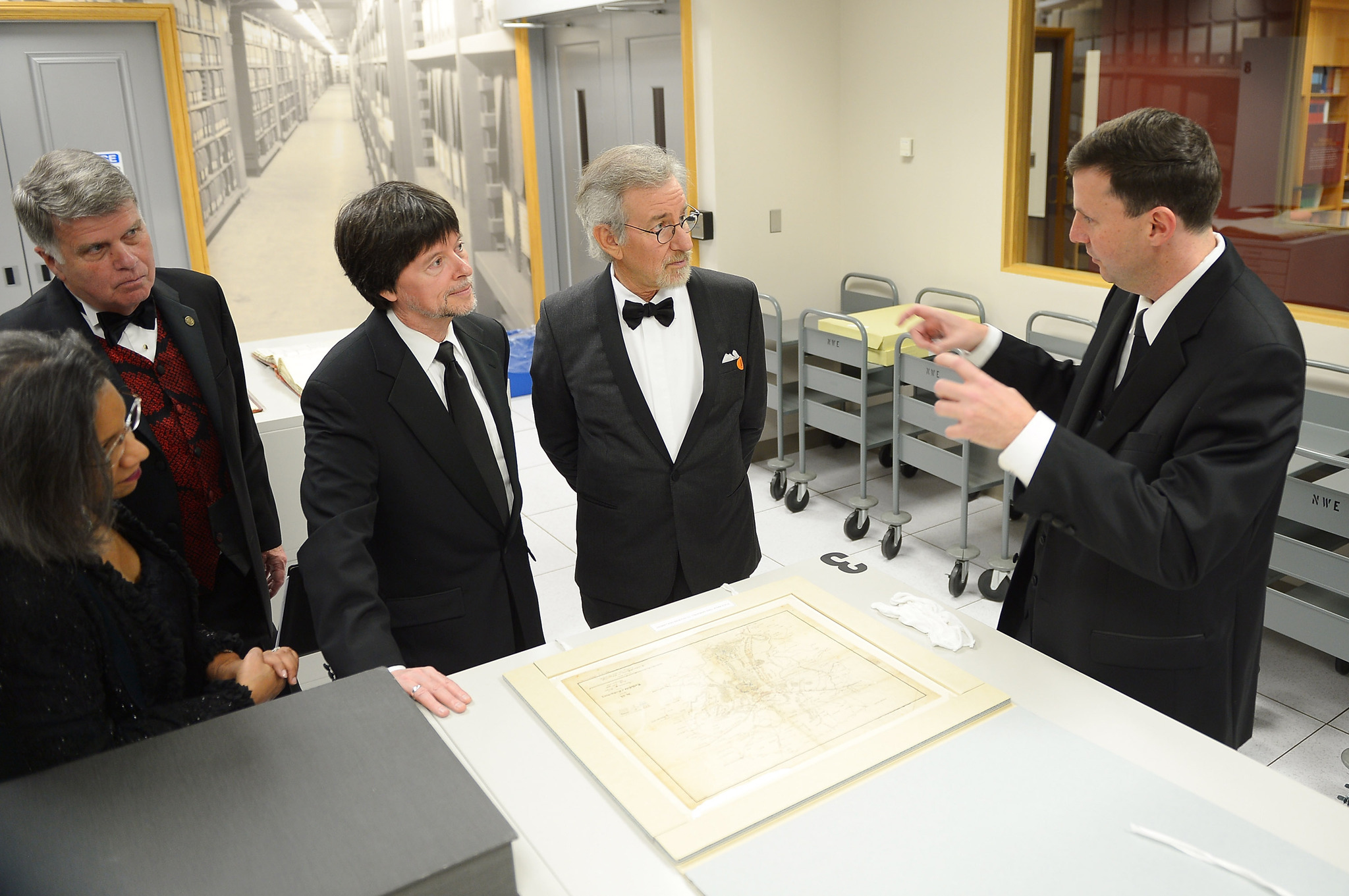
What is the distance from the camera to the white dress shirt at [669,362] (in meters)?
2.29

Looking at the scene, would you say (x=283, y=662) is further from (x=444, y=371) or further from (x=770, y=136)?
(x=770, y=136)

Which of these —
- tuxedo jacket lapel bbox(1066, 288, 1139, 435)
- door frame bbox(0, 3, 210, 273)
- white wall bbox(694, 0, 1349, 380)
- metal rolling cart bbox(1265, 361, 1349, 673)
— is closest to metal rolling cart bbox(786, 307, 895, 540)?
white wall bbox(694, 0, 1349, 380)

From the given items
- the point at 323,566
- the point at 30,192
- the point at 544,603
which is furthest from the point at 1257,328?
the point at 544,603

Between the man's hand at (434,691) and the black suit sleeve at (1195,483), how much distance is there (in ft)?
3.05

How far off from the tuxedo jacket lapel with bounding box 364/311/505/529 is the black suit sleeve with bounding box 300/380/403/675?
9 centimetres

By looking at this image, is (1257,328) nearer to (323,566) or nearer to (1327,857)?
(1327,857)

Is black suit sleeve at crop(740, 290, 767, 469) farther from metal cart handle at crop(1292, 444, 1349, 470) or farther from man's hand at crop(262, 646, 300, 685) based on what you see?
metal cart handle at crop(1292, 444, 1349, 470)

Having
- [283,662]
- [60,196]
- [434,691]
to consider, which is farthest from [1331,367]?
[60,196]

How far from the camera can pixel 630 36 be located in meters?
5.76

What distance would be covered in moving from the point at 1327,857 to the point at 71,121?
263 inches

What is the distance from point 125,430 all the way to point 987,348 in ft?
5.13

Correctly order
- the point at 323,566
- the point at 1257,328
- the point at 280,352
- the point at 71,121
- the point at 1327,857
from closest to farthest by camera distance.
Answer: the point at 1327,857
the point at 1257,328
the point at 323,566
the point at 280,352
the point at 71,121

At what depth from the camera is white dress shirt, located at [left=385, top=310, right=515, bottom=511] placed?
1.92 m

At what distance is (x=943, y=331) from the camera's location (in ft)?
6.40
